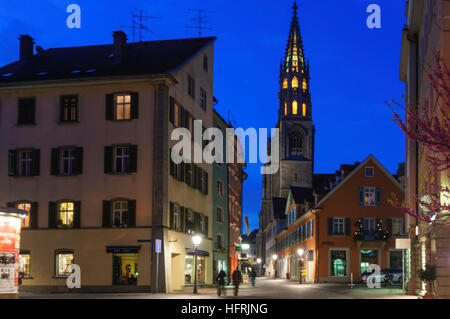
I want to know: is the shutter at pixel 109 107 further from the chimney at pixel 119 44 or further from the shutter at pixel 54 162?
the chimney at pixel 119 44

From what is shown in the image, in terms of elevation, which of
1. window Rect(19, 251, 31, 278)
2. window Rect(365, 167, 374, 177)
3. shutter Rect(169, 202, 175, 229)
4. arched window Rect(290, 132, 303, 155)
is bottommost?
window Rect(19, 251, 31, 278)

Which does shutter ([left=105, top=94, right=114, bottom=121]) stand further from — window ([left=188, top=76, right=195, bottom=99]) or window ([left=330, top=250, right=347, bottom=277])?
window ([left=330, top=250, right=347, bottom=277])

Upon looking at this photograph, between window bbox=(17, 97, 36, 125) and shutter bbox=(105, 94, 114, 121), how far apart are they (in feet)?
15.9

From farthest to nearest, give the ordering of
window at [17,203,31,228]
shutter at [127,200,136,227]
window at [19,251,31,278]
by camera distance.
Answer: window at [17,203,31,228]
window at [19,251,31,278]
shutter at [127,200,136,227]

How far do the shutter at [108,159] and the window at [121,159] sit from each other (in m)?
0.26

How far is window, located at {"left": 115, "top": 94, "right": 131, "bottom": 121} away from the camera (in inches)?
1553

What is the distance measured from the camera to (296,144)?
444 ft

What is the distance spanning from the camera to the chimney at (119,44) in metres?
42.7

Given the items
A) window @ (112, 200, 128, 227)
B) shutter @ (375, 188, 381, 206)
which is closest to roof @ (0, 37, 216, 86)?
window @ (112, 200, 128, 227)

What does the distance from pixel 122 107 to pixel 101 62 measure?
5362 mm

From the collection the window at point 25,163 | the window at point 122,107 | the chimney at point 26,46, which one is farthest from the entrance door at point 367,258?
the chimney at point 26,46

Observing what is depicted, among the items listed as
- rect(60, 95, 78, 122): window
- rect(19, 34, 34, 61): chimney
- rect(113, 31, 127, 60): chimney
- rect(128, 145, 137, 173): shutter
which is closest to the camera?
rect(128, 145, 137, 173): shutter
